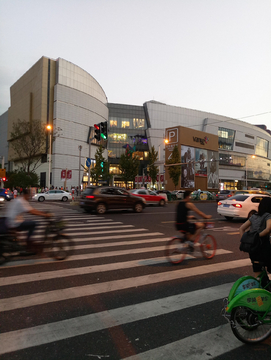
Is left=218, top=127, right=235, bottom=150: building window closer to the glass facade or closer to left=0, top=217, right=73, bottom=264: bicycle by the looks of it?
the glass facade

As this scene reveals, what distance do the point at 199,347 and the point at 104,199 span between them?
14.3m

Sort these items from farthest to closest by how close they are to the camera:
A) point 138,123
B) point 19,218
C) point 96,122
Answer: point 138,123 → point 96,122 → point 19,218

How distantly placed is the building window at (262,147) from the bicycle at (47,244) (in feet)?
374

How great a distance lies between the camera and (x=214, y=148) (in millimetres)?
76250

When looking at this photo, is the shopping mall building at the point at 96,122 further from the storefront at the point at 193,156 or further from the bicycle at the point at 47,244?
the bicycle at the point at 47,244

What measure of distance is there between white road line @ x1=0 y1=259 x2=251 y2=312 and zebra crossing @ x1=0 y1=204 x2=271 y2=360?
0.05 ft

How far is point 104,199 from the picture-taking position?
16859mm

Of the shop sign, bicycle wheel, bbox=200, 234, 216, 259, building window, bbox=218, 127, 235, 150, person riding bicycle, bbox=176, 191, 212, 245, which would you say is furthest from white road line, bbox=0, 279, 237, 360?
building window, bbox=218, 127, 235, 150

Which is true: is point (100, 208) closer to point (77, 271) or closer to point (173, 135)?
point (77, 271)

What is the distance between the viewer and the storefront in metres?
63.4

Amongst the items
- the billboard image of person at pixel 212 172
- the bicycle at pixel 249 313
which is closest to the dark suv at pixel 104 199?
the bicycle at pixel 249 313

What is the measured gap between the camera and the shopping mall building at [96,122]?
6062cm

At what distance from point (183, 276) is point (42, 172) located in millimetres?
61863

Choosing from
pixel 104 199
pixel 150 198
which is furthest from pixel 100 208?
pixel 150 198
